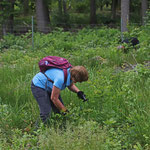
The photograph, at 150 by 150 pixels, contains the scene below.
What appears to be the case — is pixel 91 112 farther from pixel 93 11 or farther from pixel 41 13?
pixel 93 11

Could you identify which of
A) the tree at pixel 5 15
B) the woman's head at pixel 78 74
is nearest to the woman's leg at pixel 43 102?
the woman's head at pixel 78 74

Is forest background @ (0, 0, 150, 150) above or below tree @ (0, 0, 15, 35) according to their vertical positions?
below

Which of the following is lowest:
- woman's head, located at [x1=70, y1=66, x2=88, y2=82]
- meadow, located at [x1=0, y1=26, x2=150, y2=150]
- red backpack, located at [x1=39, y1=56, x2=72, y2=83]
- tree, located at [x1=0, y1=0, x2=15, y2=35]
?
meadow, located at [x1=0, y1=26, x2=150, y2=150]

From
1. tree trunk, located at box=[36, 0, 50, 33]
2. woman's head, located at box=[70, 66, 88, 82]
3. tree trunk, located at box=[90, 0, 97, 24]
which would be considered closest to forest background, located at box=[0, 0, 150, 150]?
woman's head, located at box=[70, 66, 88, 82]

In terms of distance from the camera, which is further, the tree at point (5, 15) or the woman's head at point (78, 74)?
the tree at point (5, 15)

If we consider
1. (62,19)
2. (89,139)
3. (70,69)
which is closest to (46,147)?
(89,139)

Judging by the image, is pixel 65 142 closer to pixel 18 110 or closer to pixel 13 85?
pixel 18 110

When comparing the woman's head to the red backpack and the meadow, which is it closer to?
the red backpack

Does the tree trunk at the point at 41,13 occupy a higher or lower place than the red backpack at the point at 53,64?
higher

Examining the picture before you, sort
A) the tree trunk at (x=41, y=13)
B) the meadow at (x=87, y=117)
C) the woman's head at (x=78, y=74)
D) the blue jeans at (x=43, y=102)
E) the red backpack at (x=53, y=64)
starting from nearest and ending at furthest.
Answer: the meadow at (x=87, y=117), the woman's head at (x=78, y=74), the red backpack at (x=53, y=64), the blue jeans at (x=43, y=102), the tree trunk at (x=41, y=13)

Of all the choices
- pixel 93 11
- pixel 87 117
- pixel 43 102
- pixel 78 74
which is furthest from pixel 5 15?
pixel 78 74

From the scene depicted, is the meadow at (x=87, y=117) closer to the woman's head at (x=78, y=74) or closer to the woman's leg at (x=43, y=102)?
the woman's leg at (x=43, y=102)

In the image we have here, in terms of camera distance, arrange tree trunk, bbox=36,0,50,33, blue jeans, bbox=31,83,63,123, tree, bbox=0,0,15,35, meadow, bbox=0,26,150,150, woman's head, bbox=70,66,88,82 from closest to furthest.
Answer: meadow, bbox=0,26,150,150 → woman's head, bbox=70,66,88,82 → blue jeans, bbox=31,83,63,123 → tree, bbox=0,0,15,35 → tree trunk, bbox=36,0,50,33

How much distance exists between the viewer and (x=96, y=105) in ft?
13.4
